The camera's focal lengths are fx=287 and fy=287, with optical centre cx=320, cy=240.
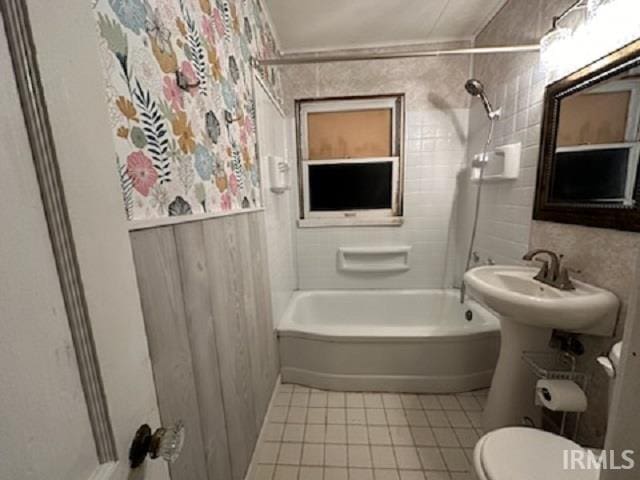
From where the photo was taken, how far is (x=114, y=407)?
375 millimetres

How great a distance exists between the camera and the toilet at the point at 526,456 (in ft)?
2.82

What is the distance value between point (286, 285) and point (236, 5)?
1.73 m

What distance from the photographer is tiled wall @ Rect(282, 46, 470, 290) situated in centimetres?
228

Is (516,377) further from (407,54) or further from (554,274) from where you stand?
(407,54)

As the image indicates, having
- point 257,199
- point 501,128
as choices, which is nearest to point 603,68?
point 501,128

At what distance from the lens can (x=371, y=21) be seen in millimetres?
1935

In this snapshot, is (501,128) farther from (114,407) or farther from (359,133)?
(114,407)

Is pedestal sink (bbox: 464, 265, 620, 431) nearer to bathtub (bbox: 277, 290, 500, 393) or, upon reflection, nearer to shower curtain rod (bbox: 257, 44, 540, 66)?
bathtub (bbox: 277, 290, 500, 393)

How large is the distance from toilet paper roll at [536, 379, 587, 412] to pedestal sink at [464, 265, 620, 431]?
0.18 m

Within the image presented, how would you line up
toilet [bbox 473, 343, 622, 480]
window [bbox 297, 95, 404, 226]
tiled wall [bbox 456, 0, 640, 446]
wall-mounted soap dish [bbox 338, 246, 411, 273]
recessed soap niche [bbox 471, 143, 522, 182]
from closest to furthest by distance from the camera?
toilet [bbox 473, 343, 622, 480]
tiled wall [bbox 456, 0, 640, 446]
recessed soap niche [bbox 471, 143, 522, 182]
window [bbox 297, 95, 404, 226]
wall-mounted soap dish [bbox 338, 246, 411, 273]

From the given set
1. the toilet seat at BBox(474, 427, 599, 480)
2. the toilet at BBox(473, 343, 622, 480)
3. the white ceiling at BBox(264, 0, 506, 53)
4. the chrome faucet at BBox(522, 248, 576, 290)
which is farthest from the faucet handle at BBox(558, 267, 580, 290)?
the white ceiling at BBox(264, 0, 506, 53)

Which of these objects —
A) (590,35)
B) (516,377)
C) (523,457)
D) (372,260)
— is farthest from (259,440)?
(590,35)

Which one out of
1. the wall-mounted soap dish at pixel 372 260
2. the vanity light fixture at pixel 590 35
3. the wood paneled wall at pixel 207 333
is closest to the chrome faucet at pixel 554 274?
the vanity light fixture at pixel 590 35

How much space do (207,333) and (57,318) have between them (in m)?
0.66
